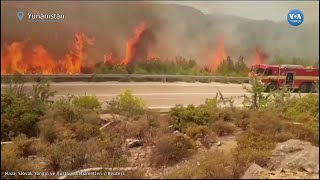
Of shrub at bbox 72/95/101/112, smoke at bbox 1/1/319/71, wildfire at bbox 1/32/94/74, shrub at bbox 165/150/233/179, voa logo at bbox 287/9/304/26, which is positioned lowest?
shrub at bbox 165/150/233/179

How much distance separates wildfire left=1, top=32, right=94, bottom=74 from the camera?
6.18 m

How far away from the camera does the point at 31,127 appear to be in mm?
6461

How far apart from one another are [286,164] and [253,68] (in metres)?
2.41

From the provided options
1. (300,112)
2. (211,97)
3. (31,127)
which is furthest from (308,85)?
(31,127)

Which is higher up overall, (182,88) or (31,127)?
(182,88)

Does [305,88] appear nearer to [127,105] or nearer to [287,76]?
[287,76]

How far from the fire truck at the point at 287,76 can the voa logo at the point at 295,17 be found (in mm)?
888

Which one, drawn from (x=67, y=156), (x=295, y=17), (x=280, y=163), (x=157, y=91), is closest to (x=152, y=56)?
(x=157, y=91)

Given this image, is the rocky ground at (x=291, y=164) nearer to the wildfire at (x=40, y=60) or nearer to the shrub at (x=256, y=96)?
the shrub at (x=256, y=96)

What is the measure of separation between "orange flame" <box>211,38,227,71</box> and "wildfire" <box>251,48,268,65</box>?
1.98 ft

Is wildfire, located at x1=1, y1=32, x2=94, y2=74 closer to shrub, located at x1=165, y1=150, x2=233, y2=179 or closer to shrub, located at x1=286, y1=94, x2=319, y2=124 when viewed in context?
shrub, located at x1=165, y1=150, x2=233, y2=179

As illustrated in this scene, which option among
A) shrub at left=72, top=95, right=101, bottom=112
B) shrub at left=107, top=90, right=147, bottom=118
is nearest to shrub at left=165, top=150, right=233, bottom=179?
shrub at left=107, top=90, right=147, bottom=118

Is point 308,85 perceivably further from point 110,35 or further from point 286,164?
point 110,35

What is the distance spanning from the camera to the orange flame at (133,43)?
22.2 ft
